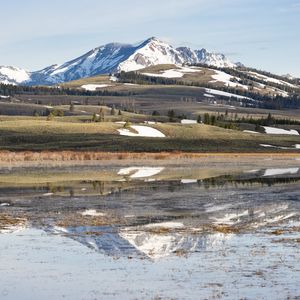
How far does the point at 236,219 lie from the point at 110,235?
23.6 ft

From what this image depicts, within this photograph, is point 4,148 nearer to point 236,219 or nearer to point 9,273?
point 236,219

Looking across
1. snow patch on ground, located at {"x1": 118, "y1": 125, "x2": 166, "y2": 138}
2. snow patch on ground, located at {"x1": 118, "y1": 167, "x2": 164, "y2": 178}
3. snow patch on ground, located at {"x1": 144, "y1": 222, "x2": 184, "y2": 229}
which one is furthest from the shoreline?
snow patch on ground, located at {"x1": 144, "y1": 222, "x2": 184, "y2": 229}

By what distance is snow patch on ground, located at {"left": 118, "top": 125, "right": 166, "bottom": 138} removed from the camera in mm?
148100

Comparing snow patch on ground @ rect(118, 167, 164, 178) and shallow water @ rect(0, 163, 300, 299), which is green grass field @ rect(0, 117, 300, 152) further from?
shallow water @ rect(0, 163, 300, 299)

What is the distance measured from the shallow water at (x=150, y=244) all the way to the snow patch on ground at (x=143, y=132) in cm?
10224

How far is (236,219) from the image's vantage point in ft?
102

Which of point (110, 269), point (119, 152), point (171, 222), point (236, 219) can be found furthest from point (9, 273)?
point (119, 152)

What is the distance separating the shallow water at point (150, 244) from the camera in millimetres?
17734

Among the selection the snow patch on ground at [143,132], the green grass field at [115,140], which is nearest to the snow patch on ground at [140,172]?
the green grass field at [115,140]

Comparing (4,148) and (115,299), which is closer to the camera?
(115,299)

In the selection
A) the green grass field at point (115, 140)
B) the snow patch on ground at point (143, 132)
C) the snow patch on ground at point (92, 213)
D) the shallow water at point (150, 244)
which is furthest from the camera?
the snow patch on ground at point (143, 132)

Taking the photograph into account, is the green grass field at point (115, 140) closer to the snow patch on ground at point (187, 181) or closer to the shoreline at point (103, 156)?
the shoreline at point (103, 156)

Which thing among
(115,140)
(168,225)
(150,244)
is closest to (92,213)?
(168,225)

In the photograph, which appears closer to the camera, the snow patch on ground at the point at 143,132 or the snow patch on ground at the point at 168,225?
the snow patch on ground at the point at 168,225
